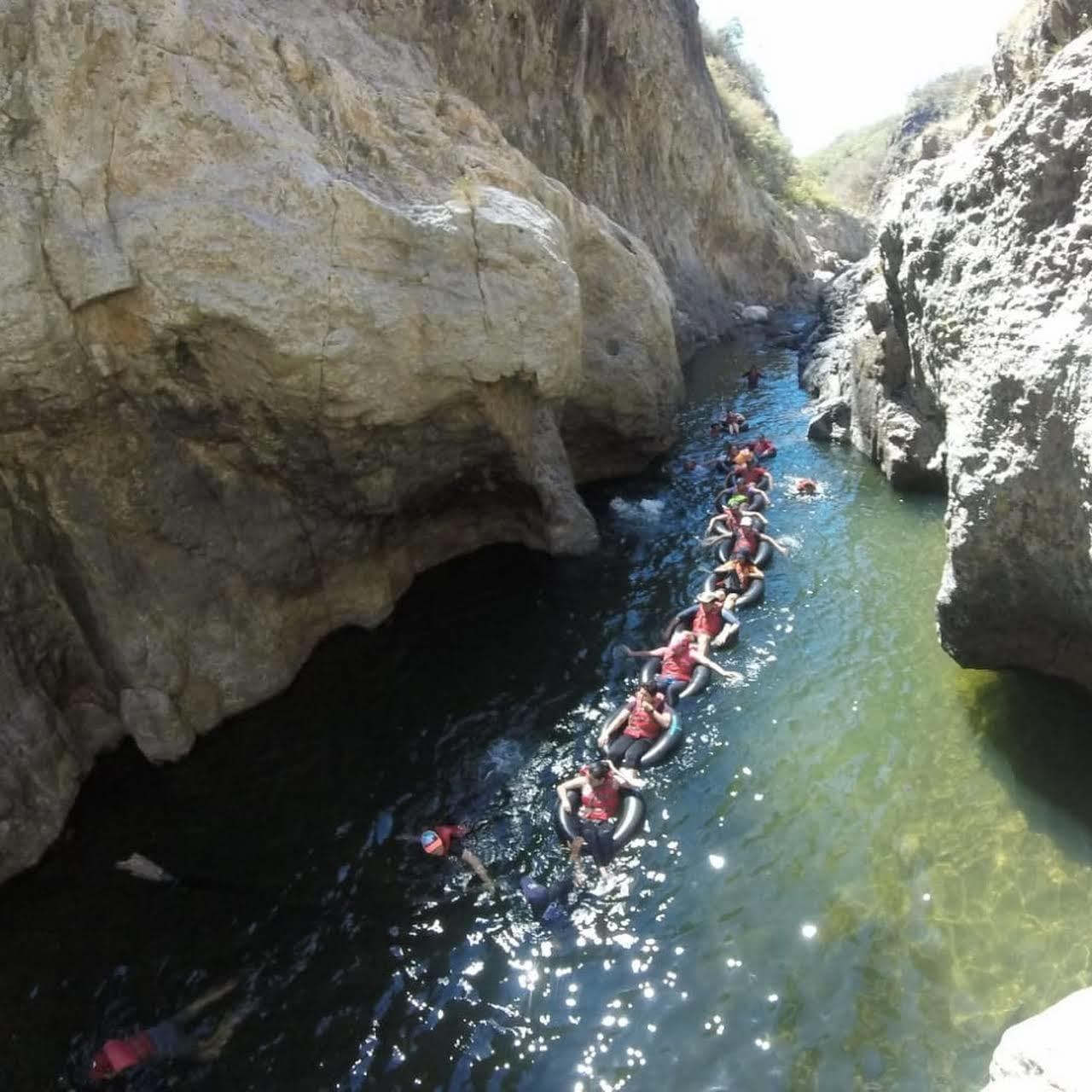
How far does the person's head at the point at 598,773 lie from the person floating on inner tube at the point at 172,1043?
4414 mm

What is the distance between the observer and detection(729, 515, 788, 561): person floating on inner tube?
15.5m

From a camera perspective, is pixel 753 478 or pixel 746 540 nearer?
pixel 746 540

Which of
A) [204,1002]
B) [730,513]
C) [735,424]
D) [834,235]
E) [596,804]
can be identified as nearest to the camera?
[204,1002]

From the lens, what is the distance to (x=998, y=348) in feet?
27.3

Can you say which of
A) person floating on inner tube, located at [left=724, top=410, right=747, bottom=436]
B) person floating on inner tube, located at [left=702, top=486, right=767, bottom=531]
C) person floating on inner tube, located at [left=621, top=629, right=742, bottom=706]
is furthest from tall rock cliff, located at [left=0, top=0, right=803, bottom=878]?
person floating on inner tube, located at [left=724, top=410, right=747, bottom=436]

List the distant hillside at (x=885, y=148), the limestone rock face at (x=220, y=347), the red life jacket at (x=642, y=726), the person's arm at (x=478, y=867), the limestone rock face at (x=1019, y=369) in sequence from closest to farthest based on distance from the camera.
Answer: the limestone rock face at (x=1019, y=369)
the person's arm at (x=478, y=867)
the limestone rock face at (x=220, y=347)
the red life jacket at (x=642, y=726)
the distant hillside at (x=885, y=148)

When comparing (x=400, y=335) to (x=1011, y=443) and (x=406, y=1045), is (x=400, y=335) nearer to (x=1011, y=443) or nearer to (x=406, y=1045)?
(x=1011, y=443)

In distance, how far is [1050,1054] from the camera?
428 cm

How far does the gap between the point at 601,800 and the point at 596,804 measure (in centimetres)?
8

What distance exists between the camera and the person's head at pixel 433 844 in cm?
954

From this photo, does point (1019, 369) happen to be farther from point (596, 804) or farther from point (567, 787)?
point (567, 787)

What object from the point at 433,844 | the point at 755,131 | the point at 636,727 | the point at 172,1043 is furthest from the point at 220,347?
the point at 755,131

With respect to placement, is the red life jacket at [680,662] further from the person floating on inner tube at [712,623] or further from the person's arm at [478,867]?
the person's arm at [478,867]

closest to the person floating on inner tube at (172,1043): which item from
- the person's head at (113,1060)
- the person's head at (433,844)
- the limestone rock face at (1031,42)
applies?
the person's head at (113,1060)
